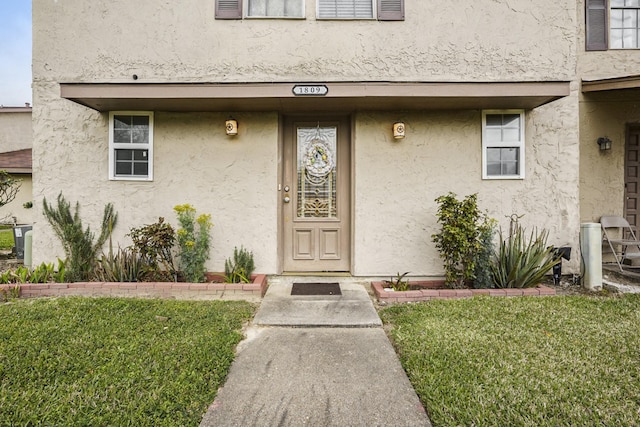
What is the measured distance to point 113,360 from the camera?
2541mm

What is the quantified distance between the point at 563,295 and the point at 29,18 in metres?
8.85

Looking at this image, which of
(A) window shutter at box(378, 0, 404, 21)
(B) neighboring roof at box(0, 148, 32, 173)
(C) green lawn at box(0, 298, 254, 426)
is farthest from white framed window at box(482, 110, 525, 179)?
(B) neighboring roof at box(0, 148, 32, 173)

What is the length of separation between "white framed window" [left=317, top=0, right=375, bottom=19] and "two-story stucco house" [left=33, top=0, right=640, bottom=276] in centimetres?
2

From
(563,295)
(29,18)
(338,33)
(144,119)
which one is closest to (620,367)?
(563,295)

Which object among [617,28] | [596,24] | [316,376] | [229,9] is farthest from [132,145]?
[617,28]

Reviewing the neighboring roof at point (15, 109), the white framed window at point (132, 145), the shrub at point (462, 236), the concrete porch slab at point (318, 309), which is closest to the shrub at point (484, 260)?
the shrub at point (462, 236)

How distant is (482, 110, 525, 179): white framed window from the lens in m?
4.96

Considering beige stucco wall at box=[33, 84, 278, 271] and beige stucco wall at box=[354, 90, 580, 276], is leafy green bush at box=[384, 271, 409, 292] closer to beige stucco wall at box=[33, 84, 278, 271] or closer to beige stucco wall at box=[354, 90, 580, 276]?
beige stucco wall at box=[354, 90, 580, 276]

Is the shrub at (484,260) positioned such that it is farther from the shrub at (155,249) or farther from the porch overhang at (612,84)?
the shrub at (155,249)

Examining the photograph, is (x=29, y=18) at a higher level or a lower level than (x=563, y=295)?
higher

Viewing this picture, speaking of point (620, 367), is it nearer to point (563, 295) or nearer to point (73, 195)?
point (563, 295)

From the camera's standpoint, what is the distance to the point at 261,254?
5027 mm

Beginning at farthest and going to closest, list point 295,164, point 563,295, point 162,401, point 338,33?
1. point 295,164
2. point 338,33
3. point 563,295
4. point 162,401

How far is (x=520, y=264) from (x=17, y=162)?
1787cm
